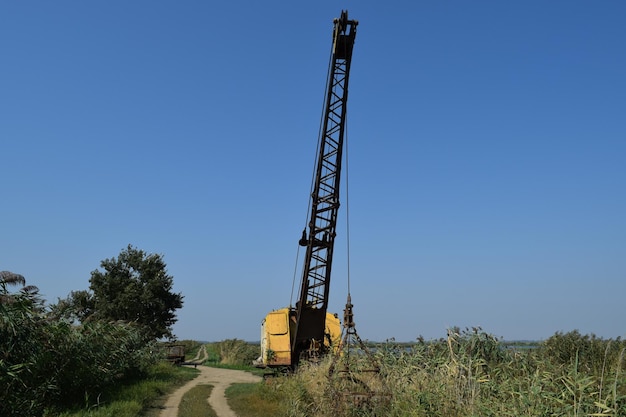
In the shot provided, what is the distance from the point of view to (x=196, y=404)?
17.7 metres

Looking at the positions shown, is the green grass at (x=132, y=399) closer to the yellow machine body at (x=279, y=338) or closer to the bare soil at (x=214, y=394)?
the bare soil at (x=214, y=394)

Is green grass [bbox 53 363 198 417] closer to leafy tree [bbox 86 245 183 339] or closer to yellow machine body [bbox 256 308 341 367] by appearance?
yellow machine body [bbox 256 308 341 367]

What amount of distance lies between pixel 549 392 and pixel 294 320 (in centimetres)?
1625

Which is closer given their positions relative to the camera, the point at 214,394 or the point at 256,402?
the point at 256,402

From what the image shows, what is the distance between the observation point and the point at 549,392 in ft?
23.2

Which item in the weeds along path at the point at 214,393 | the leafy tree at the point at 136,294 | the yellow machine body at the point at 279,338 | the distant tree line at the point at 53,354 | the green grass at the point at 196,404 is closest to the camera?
the distant tree line at the point at 53,354

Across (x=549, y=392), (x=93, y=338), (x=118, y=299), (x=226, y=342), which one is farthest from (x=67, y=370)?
(x=226, y=342)

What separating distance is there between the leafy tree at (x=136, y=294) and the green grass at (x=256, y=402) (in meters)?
25.2

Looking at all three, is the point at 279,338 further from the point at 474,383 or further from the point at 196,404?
the point at 474,383

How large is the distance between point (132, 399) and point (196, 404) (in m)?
2.19

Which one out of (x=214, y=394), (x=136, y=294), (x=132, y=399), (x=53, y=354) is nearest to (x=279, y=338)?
(x=214, y=394)

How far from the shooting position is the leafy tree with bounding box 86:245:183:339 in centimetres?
4244

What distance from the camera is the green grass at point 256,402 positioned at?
15.4 metres

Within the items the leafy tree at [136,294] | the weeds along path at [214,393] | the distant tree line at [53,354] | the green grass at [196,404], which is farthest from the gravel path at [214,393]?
the leafy tree at [136,294]
